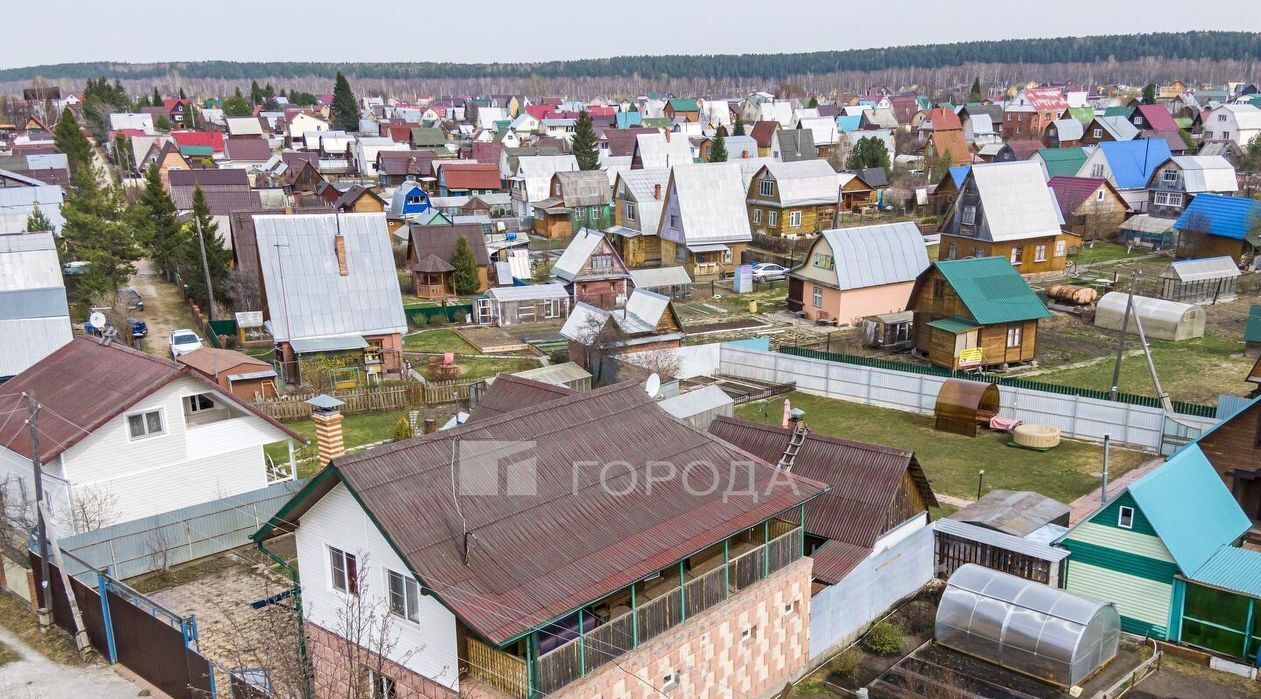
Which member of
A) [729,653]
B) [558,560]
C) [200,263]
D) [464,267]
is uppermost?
[200,263]

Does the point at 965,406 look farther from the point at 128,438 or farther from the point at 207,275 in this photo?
the point at 207,275

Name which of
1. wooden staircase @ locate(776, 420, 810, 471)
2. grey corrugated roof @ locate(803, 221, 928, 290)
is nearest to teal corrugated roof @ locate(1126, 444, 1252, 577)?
wooden staircase @ locate(776, 420, 810, 471)

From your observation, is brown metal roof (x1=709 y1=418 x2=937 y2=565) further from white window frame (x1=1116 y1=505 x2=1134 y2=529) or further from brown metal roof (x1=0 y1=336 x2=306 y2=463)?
brown metal roof (x1=0 y1=336 x2=306 y2=463)

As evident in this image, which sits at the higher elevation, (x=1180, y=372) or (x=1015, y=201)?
(x=1015, y=201)

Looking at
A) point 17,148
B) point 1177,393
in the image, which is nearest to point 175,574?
point 1177,393

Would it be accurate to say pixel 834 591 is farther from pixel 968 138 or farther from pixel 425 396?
pixel 968 138

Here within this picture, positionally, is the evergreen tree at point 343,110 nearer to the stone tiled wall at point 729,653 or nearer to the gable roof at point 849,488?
the gable roof at point 849,488

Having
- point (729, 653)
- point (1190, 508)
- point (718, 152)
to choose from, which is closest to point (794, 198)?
point (718, 152)
